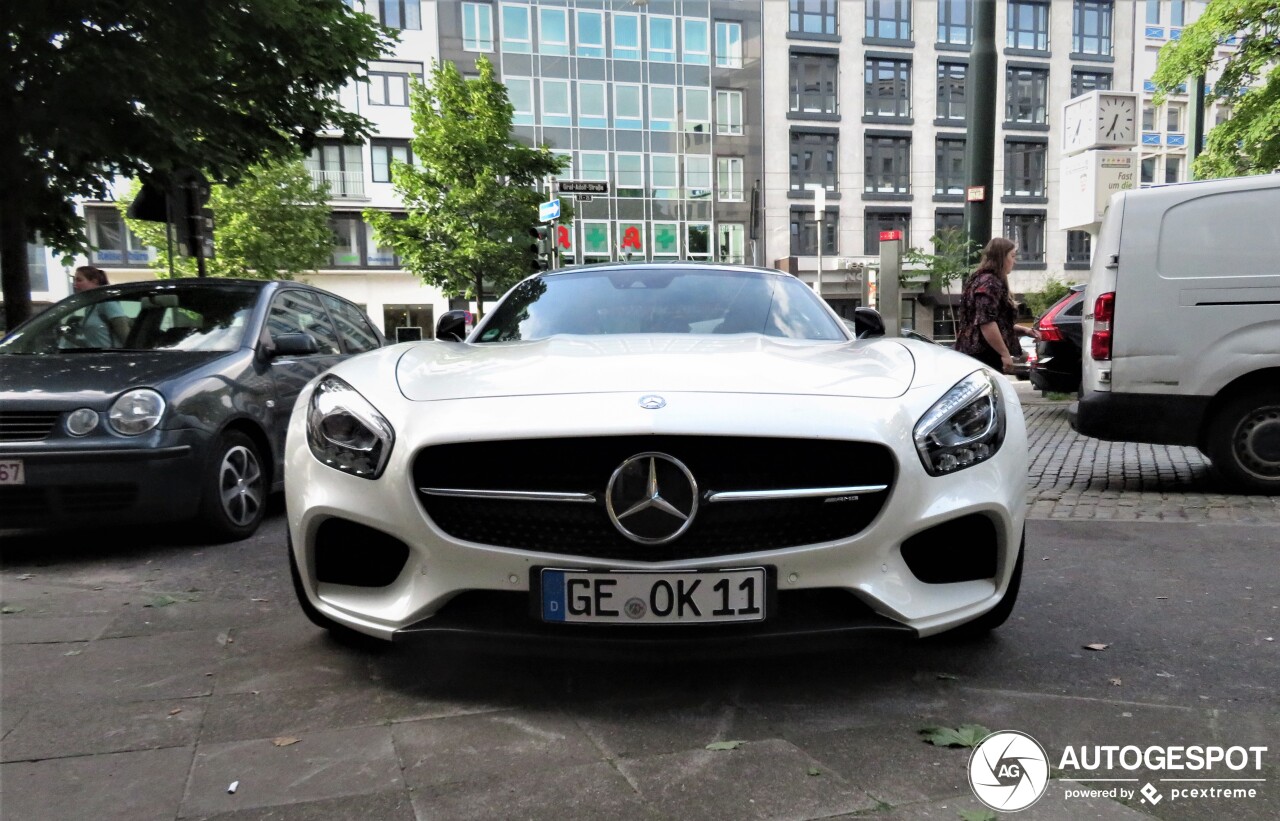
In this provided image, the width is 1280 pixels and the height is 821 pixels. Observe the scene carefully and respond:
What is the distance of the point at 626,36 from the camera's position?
141 feet

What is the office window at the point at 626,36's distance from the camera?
42.9m

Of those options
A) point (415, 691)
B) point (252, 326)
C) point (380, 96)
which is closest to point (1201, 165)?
point (252, 326)

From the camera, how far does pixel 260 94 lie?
9633 millimetres

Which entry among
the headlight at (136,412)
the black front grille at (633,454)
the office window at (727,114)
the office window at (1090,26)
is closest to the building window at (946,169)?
the office window at (1090,26)

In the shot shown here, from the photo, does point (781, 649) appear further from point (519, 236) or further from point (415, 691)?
point (519, 236)

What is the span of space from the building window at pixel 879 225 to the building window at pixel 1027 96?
7.60m

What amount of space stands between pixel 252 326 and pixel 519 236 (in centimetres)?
2532

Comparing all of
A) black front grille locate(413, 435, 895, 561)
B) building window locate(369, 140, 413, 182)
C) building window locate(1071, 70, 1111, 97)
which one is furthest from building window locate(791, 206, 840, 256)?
black front grille locate(413, 435, 895, 561)

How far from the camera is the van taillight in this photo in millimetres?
5758

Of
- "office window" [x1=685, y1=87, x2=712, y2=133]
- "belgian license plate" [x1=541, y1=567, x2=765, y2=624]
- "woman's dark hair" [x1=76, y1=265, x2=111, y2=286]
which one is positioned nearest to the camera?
"belgian license plate" [x1=541, y1=567, x2=765, y2=624]

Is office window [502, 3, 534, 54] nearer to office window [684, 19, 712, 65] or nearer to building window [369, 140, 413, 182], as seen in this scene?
building window [369, 140, 413, 182]

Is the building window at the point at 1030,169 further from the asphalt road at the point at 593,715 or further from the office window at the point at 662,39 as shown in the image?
the asphalt road at the point at 593,715

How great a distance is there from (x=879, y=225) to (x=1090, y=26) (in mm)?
14958

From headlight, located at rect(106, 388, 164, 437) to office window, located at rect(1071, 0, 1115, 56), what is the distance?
171ft
